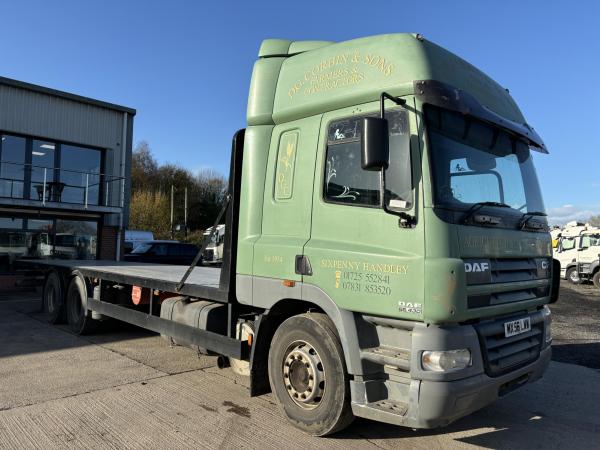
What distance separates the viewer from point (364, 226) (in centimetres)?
378

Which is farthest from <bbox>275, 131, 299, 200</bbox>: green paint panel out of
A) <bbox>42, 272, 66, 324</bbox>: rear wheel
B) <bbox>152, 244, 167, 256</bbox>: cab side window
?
<bbox>152, 244, 167, 256</bbox>: cab side window

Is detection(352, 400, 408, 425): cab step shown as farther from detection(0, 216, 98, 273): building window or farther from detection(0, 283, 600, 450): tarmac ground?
detection(0, 216, 98, 273): building window

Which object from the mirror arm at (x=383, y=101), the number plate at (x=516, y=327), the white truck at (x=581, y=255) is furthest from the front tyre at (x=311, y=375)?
the white truck at (x=581, y=255)

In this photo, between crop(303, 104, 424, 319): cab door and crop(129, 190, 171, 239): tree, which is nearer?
crop(303, 104, 424, 319): cab door

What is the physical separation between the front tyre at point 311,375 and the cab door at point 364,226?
38 centimetres

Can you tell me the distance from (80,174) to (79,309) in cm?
981

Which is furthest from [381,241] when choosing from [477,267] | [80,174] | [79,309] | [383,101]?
[80,174]

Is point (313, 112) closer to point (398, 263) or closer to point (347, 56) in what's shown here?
point (347, 56)

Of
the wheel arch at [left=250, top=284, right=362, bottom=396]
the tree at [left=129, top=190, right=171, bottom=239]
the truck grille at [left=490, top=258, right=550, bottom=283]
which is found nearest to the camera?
the truck grille at [left=490, top=258, right=550, bottom=283]

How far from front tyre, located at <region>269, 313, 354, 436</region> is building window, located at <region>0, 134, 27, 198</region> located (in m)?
14.2

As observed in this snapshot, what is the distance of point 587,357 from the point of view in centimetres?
788

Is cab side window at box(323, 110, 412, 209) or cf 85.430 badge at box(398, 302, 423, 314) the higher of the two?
cab side window at box(323, 110, 412, 209)

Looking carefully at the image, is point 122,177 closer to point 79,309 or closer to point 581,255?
point 79,309

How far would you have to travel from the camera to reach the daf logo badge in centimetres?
340
